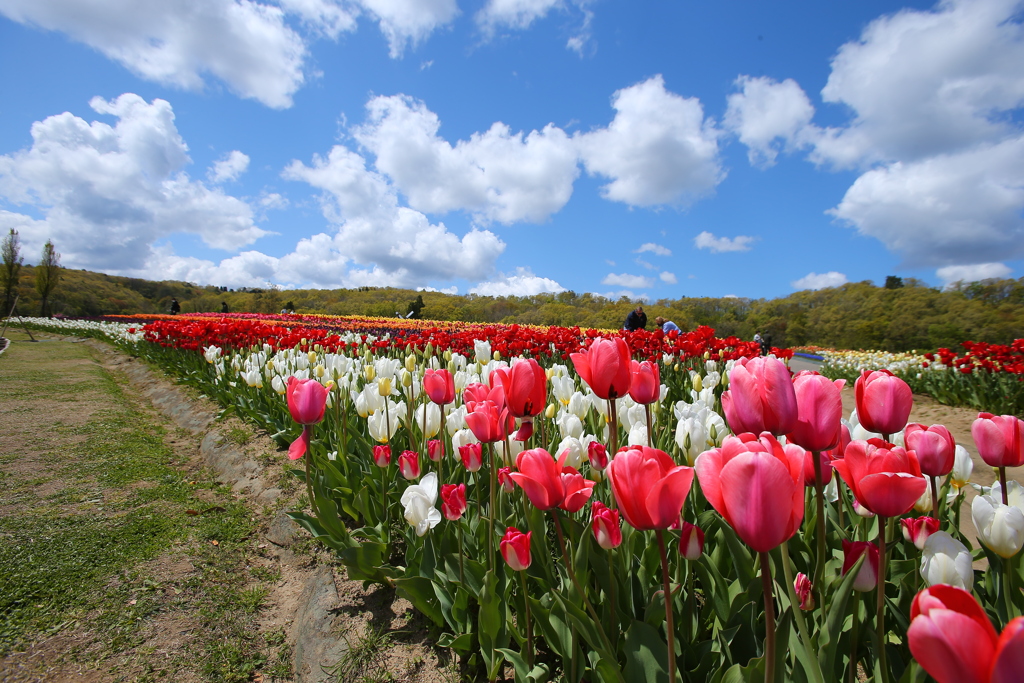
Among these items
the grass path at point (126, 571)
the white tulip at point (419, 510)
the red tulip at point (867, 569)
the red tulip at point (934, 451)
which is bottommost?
the grass path at point (126, 571)

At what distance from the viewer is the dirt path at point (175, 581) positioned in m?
1.91

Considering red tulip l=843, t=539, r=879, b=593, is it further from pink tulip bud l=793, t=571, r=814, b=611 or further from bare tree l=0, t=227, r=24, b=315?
bare tree l=0, t=227, r=24, b=315

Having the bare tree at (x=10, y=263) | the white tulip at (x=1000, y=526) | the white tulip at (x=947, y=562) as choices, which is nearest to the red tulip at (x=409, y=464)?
the white tulip at (x=947, y=562)

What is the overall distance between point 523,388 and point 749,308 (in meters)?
77.1

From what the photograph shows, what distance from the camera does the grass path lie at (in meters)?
1.94

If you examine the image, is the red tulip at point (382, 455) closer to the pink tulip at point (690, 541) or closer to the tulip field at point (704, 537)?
the tulip field at point (704, 537)

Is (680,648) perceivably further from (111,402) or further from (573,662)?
(111,402)

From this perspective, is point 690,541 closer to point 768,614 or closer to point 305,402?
point 768,614

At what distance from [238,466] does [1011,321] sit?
123 feet

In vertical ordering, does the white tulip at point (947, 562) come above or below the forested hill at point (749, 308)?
below

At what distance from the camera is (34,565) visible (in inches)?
96.6

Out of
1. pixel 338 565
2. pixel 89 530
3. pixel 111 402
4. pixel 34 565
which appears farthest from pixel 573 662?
pixel 111 402

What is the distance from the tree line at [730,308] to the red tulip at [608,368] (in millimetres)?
27831

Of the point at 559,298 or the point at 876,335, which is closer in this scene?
the point at 876,335
